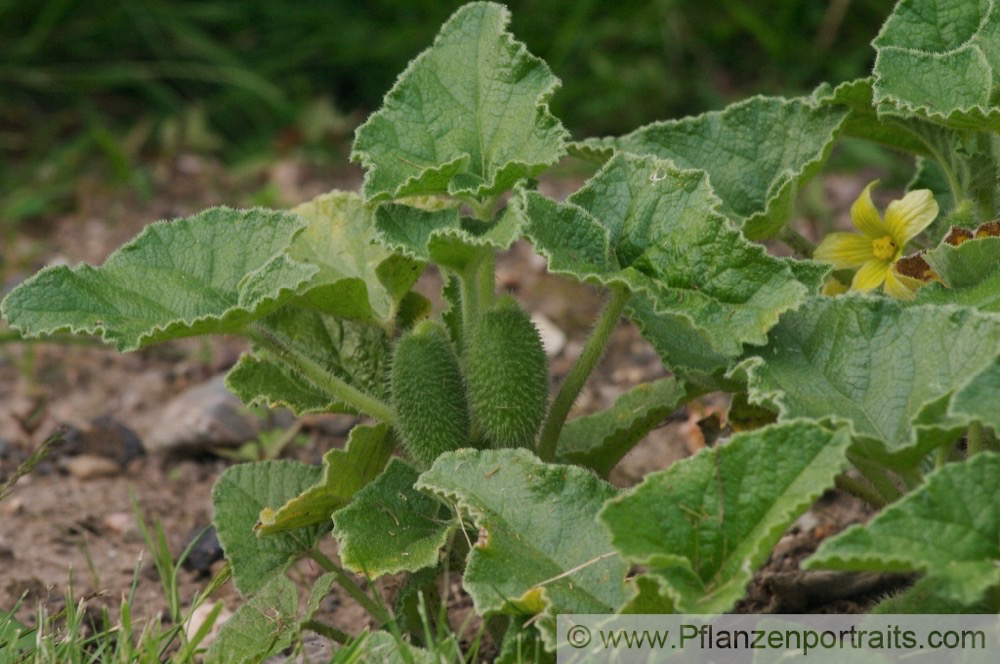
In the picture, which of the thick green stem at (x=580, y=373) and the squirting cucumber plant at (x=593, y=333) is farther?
the thick green stem at (x=580, y=373)

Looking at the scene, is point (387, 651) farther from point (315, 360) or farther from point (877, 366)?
point (877, 366)

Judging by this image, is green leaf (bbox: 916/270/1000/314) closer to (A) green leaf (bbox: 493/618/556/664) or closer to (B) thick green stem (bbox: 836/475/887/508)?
(B) thick green stem (bbox: 836/475/887/508)

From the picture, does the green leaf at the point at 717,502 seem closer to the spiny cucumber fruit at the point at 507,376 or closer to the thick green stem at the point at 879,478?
the thick green stem at the point at 879,478

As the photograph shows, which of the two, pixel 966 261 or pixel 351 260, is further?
pixel 351 260

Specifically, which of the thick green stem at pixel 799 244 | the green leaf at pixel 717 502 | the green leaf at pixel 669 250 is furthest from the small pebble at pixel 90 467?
the green leaf at pixel 717 502

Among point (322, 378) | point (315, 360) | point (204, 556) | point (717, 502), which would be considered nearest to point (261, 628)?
point (322, 378)

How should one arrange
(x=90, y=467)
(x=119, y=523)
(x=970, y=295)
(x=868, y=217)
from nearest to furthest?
(x=970, y=295) < (x=868, y=217) < (x=119, y=523) < (x=90, y=467)

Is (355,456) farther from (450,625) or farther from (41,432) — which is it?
(41,432)
